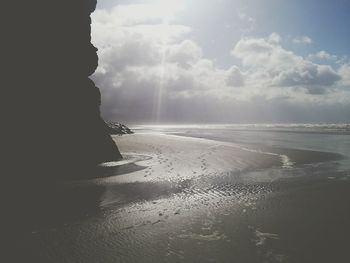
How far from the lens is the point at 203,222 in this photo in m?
9.15

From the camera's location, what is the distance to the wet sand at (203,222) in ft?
23.0

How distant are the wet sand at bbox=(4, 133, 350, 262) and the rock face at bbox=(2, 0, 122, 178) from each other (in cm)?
446

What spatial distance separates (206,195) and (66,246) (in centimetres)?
644

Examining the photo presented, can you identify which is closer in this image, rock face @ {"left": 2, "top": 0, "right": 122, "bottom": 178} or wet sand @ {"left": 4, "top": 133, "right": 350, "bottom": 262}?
wet sand @ {"left": 4, "top": 133, "right": 350, "bottom": 262}

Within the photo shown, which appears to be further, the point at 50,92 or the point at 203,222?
the point at 50,92

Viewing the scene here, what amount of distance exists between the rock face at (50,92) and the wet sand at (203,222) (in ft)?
14.6

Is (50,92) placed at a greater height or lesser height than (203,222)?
greater

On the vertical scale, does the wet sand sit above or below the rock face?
below

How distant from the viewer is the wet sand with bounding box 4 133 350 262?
23.0 feet

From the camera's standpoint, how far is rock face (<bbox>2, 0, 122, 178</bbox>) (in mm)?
16906

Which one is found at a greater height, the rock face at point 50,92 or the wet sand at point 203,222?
the rock face at point 50,92

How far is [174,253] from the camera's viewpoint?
23.1 ft

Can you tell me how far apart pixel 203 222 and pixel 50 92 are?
14.7m

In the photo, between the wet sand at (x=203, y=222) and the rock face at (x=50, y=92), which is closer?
the wet sand at (x=203, y=222)
